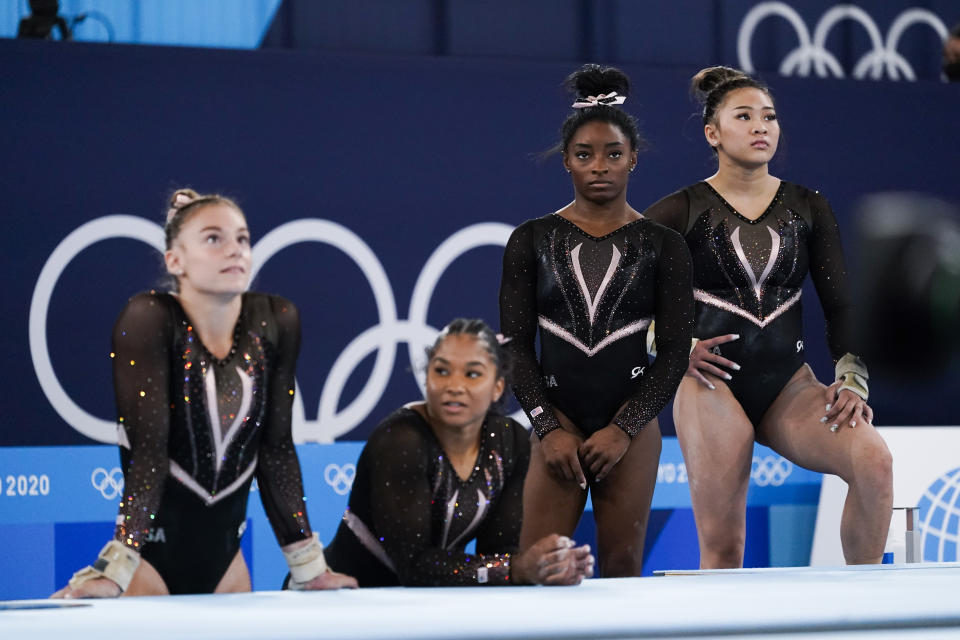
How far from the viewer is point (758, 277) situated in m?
4.17

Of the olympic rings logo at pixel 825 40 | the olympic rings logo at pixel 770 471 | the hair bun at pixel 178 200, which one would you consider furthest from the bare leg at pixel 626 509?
the olympic rings logo at pixel 825 40

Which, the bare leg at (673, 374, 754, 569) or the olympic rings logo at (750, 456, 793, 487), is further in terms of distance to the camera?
the olympic rings logo at (750, 456, 793, 487)

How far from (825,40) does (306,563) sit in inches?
244

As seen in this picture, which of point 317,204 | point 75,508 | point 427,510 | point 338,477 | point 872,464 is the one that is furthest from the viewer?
point 317,204

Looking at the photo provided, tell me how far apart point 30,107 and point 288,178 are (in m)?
1.16

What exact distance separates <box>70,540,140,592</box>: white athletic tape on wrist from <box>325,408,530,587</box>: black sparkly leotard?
0.61 m

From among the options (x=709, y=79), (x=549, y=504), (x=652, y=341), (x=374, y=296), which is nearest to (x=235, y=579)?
(x=549, y=504)

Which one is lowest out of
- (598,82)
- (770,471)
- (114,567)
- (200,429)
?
(770,471)

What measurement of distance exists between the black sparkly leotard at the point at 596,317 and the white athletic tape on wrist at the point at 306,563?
97cm

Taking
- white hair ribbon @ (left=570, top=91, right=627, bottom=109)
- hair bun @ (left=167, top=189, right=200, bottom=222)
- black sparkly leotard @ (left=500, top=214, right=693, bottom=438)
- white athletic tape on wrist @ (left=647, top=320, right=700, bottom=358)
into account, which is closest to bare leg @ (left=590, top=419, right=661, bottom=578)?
black sparkly leotard @ (left=500, top=214, right=693, bottom=438)

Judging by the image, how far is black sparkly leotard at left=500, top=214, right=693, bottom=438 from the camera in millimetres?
3893

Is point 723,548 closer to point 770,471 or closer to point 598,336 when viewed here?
point 598,336

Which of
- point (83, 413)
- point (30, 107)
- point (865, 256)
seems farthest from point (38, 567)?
point (865, 256)

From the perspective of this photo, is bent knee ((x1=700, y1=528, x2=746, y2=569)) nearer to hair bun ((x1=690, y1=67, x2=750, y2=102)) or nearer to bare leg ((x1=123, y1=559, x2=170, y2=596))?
hair bun ((x1=690, y1=67, x2=750, y2=102))
